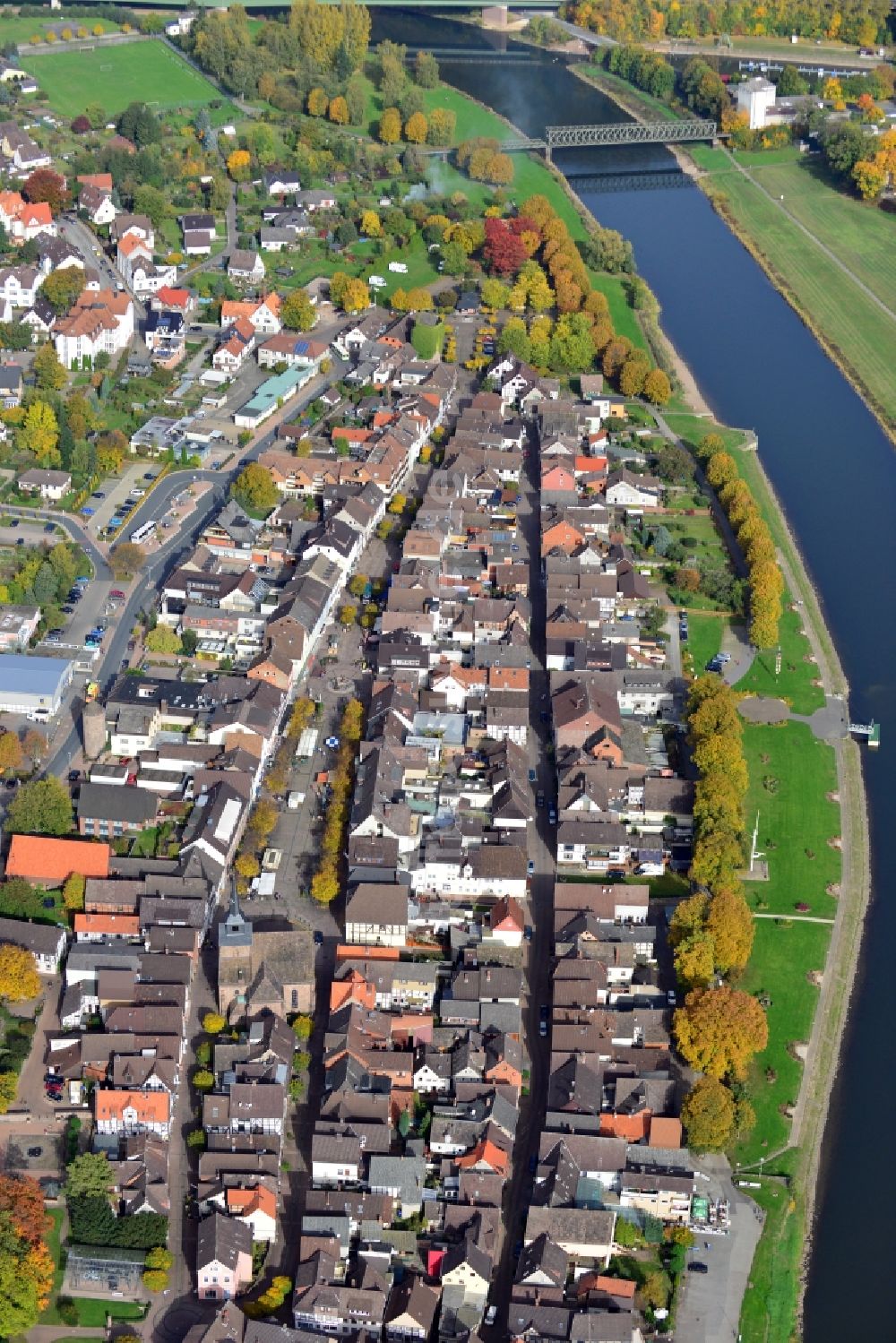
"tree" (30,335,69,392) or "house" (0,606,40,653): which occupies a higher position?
"tree" (30,335,69,392)

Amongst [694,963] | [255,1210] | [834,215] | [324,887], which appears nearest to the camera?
[255,1210]

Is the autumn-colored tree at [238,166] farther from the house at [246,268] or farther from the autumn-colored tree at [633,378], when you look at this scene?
the autumn-colored tree at [633,378]

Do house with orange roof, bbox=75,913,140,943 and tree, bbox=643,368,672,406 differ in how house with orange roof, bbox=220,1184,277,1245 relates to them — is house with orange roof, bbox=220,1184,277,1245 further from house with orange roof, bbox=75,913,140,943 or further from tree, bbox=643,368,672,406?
tree, bbox=643,368,672,406

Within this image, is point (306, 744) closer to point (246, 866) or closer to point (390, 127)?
point (246, 866)

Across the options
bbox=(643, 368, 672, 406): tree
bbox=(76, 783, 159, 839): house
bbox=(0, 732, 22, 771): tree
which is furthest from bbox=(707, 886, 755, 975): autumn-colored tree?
bbox=(643, 368, 672, 406): tree

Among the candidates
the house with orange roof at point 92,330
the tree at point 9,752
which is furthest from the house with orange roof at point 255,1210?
the house with orange roof at point 92,330

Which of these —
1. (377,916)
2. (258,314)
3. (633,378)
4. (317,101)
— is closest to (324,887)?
(377,916)
